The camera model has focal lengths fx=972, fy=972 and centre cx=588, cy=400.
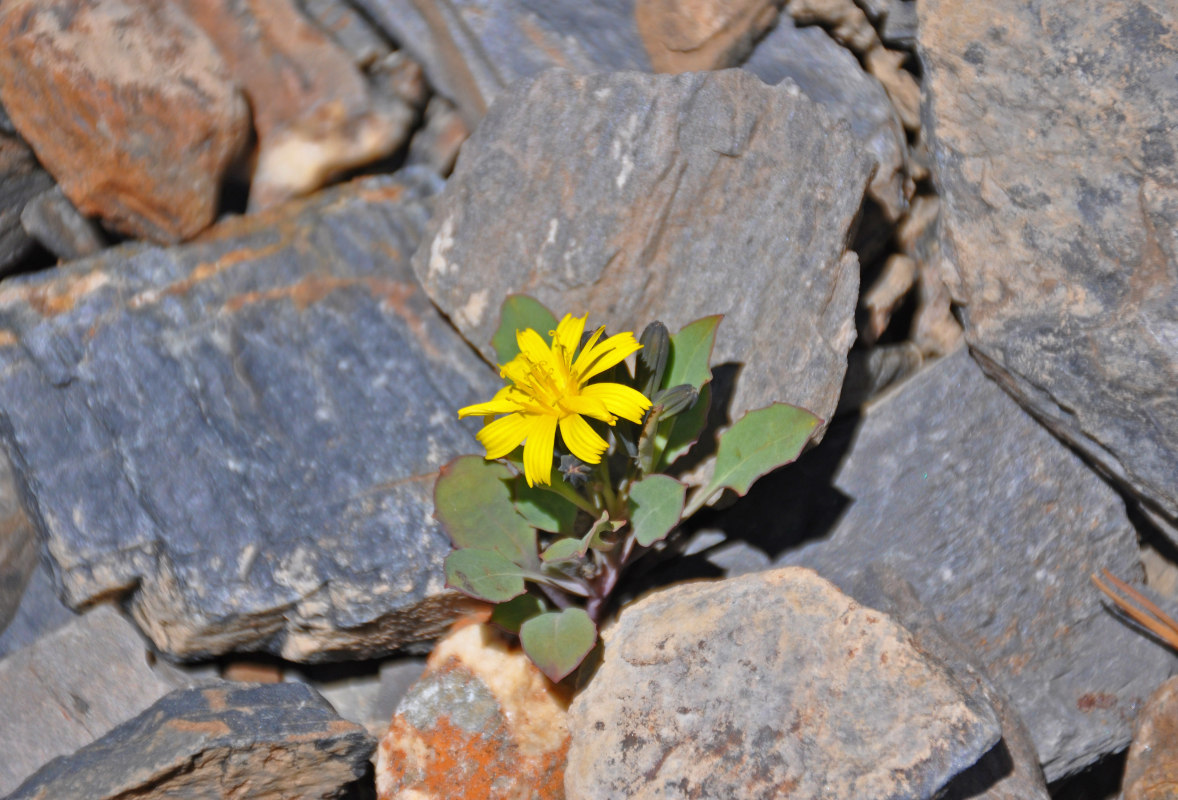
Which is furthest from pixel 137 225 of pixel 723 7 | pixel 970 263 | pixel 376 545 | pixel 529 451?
pixel 970 263

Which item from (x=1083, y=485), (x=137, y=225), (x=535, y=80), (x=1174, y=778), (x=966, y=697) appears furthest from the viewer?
(x=137, y=225)

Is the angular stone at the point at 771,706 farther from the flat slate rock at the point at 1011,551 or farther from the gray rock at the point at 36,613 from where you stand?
the gray rock at the point at 36,613

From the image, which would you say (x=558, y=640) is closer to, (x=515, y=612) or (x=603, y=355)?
(x=515, y=612)

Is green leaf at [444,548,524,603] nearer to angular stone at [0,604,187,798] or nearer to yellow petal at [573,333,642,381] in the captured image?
yellow petal at [573,333,642,381]

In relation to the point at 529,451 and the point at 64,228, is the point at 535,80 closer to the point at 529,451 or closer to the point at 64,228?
the point at 529,451

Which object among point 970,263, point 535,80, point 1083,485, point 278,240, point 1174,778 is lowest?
point 1174,778


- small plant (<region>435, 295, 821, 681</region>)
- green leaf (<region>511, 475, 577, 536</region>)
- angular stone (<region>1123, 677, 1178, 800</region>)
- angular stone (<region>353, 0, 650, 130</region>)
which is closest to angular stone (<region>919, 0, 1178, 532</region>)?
angular stone (<region>1123, 677, 1178, 800</region>)

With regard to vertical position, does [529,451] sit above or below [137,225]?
below

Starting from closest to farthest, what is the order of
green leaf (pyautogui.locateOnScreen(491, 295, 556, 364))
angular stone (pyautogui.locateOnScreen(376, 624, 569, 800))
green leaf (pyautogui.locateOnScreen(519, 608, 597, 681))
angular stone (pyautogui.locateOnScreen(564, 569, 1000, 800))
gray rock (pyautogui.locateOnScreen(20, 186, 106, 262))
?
1. angular stone (pyautogui.locateOnScreen(564, 569, 1000, 800))
2. green leaf (pyautogui.locateOnScreen(519, 608, 597, 681))
3. angular stone (pyautogui.locateOnScreen(376, 624, 569, 800))
4. green leaf (pyautogui.locateOnScreen(491, 295, 556, 364))
5. gray rock (pyautogui.locateOnScreen(20, 186, 106, 262))
